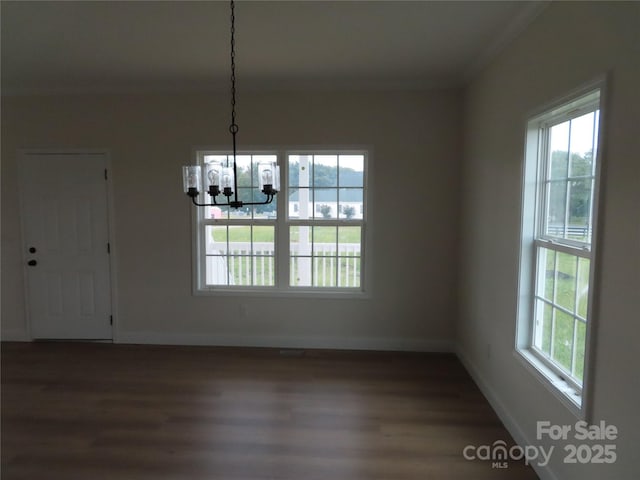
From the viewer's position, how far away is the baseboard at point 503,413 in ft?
6.68

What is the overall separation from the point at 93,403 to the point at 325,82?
3346mm

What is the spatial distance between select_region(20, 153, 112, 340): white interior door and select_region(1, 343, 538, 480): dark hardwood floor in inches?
15.3

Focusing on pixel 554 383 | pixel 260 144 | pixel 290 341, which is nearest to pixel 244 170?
pixel 260 144

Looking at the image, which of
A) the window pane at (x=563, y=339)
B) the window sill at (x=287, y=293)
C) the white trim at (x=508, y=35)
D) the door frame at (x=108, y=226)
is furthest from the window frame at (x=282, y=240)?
the window pane at (x=563, y=339)

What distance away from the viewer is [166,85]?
3680 millimetres

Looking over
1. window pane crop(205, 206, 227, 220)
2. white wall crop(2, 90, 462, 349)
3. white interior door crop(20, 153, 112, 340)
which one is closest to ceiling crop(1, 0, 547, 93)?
white wall crop(2, 90, 462, 349)

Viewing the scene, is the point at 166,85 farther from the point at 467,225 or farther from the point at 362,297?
the point at 467,225

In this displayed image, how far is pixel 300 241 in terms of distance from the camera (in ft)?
12.9

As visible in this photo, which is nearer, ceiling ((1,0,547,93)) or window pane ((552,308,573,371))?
window pane ((552,308,573,371))

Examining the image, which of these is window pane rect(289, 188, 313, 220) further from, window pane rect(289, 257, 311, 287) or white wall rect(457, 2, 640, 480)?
white wall rect(457, 2, 640, 480)

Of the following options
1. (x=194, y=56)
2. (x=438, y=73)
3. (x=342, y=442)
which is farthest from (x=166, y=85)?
(x=342, y=442)

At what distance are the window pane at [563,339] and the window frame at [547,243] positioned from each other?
4cm

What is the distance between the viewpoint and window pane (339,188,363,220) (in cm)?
383

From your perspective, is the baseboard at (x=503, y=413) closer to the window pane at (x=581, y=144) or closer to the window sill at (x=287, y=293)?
the window sill at (x=287, y=293)
